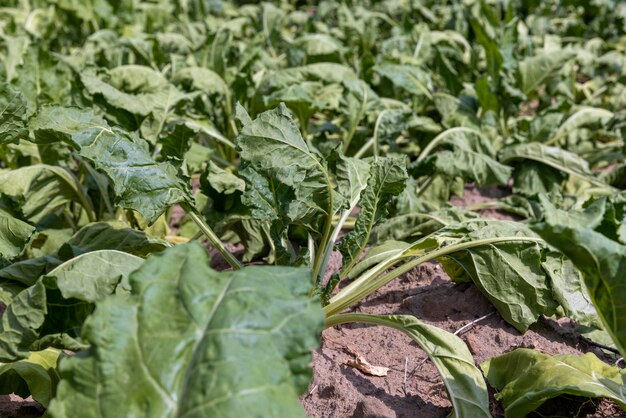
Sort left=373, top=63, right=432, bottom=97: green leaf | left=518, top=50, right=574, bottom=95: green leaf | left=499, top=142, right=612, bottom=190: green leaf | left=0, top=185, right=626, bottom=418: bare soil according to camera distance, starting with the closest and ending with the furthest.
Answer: left=0, top=185, right=626, bottom=418: bare soil < left=499, top=142, right=612, bottom=190: green leaf < left=373, top=63, right=432, bottom=97: green leaf < left=518, top=50, right=574, bottom=95: green leaf

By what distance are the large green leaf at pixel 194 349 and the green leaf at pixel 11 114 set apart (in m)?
1.15

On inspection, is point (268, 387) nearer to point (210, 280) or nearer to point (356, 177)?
point (210, 280)

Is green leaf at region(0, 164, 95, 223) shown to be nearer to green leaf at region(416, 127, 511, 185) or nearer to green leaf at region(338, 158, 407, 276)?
green leaf at region(338, 158, 407, 276)

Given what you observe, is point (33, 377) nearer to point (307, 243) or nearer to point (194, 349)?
point (194, 349)

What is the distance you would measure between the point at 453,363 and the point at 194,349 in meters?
0.92

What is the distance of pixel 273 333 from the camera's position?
1.54 metres

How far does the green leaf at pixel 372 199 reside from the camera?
2479mm

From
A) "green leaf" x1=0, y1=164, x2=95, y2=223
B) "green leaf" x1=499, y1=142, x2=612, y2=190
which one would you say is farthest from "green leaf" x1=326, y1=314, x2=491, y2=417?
"green leaf" x1=499, y1=142, x2=612, y2=190

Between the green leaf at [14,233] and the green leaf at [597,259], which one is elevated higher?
the green leaf at [597,259]

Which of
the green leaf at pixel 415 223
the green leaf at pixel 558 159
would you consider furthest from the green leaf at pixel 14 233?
the green leaf at pixel 558 159

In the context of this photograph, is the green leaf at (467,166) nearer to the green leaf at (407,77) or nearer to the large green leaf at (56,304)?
the green leaf at (407,77)

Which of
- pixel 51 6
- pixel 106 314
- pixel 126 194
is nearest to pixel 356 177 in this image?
pixel 126 194

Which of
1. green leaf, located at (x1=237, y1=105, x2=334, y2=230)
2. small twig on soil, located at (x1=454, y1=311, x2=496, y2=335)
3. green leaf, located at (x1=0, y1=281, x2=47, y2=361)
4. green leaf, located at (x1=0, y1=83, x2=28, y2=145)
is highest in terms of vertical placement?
green leaf, located at (x1=0, y1=83, x2=28, y2=145)

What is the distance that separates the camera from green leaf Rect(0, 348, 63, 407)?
1919mm
